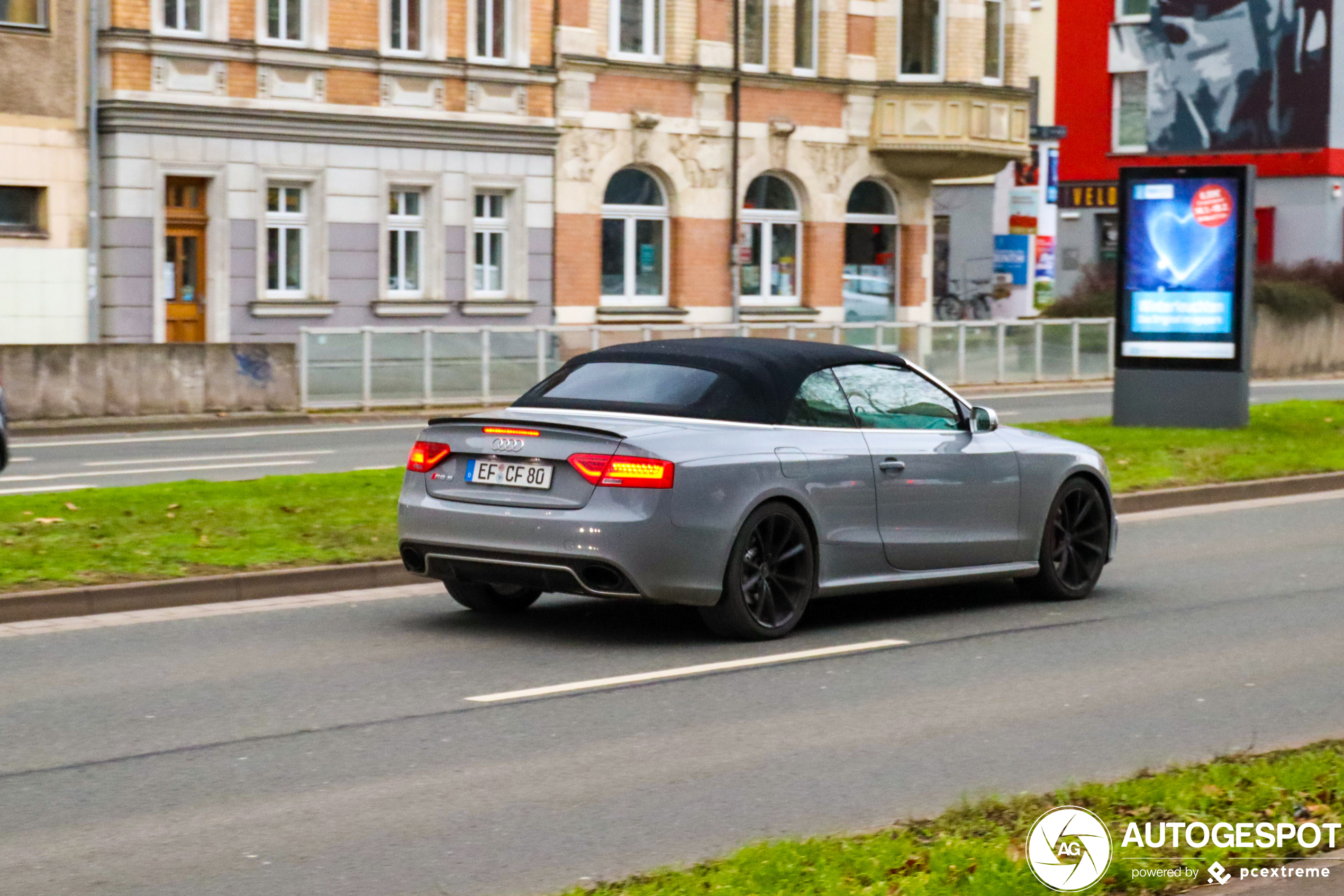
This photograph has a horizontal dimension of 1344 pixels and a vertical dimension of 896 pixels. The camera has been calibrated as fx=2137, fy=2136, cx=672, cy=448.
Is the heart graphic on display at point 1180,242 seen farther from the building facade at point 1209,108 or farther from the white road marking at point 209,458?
the building facade at point 1209,108

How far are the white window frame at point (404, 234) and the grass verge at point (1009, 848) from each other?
2961 centimetres

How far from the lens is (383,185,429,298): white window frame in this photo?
117ft

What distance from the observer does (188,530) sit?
12961 millimetres

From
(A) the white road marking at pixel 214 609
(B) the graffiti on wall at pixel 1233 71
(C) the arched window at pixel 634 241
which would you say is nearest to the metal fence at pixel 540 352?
(C) the arched window at pixel 634 241

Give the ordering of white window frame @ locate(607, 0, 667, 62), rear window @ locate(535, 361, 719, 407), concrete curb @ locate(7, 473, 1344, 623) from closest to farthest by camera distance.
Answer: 1. rear window @ locate(535, 361, 719, 407)
2. concrete curb @ locate(7, 473, 1344, 623)
3. white window frame @ locate(607, 0, 667, 62)

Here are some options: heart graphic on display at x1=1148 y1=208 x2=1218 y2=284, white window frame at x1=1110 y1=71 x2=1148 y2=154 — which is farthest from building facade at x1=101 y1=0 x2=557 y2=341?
white window frame at x1=1110 y1=71 x2=1148 y2=154

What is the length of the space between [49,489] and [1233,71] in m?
45.3

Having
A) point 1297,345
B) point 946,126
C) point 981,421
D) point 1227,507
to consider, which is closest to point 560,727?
point 981,421

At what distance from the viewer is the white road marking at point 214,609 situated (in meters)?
10.3

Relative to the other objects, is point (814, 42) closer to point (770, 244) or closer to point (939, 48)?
point (939, 48)

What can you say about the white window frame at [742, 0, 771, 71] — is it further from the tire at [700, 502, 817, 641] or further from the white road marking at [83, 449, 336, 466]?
the tire at [700, 502, 817, 641]

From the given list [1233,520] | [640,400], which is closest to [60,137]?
[1233,520]

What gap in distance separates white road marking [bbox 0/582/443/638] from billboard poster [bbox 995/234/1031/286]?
4434cm

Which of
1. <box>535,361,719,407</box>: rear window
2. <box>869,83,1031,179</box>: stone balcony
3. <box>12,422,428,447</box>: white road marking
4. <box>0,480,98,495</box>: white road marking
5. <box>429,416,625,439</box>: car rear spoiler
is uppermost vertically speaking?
<box>869,83,1031,179</box>: stone balcony
